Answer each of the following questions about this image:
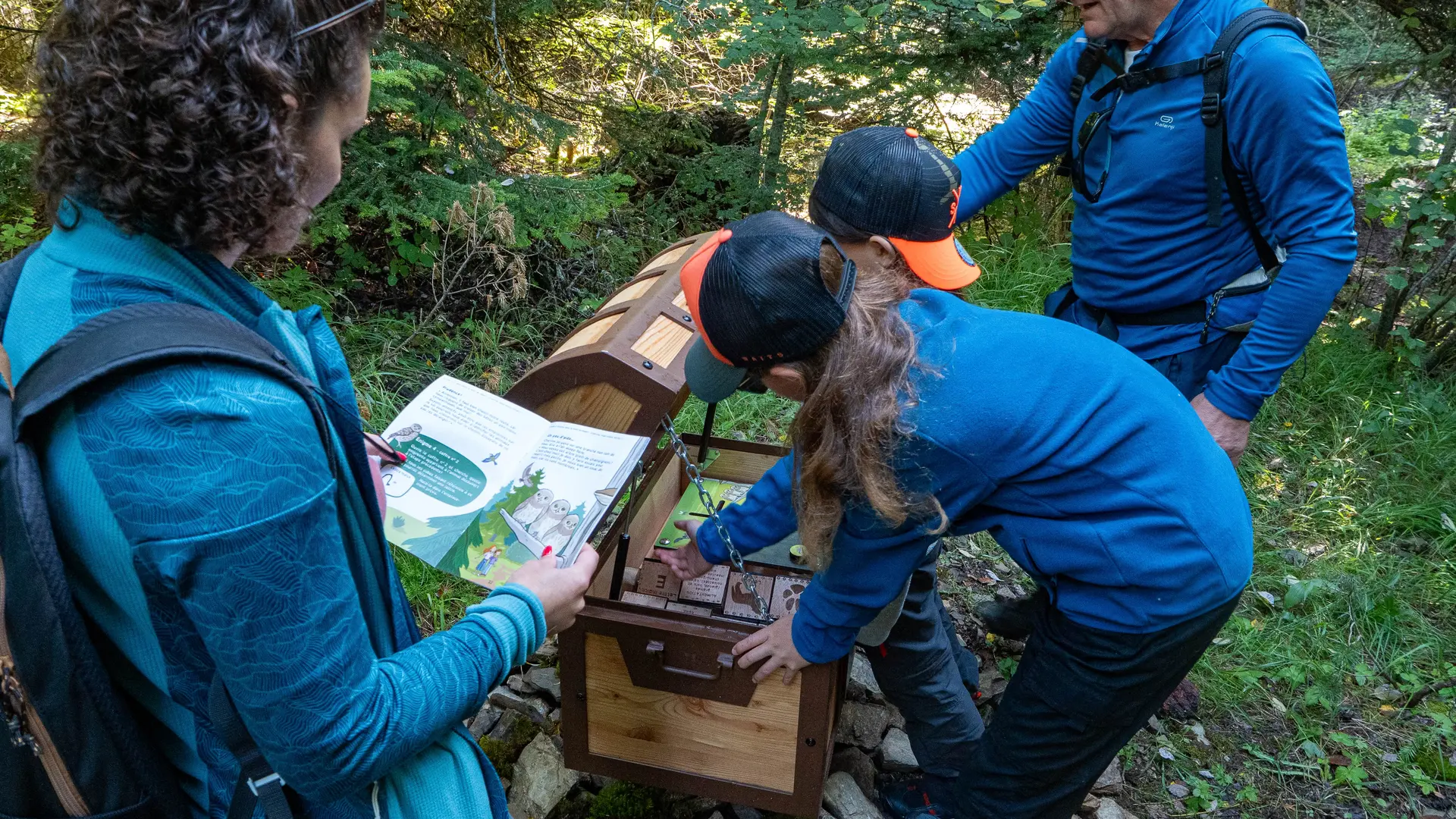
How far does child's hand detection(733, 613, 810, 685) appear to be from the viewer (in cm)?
185

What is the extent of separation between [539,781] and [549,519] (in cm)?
102

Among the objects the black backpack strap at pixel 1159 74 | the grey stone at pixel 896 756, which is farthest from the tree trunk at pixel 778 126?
the grey stone at pixel 896 756

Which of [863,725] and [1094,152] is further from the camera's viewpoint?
[863,725]

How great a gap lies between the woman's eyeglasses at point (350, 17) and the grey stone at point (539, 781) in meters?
1.88

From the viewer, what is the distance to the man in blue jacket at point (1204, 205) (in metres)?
2.00

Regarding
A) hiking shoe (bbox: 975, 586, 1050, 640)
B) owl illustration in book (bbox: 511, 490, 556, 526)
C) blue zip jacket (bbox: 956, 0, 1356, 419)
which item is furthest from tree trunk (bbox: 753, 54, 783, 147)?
owl illustration in book (bbox: 511, 490, 556, 526)

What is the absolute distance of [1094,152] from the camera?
2.34 metres

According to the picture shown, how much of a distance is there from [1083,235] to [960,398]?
43.4 inches

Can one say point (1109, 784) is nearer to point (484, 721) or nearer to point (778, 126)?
point (484, 721)

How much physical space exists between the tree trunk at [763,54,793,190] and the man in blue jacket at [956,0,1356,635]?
2.68 m

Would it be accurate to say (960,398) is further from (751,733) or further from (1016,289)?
(1016,289)

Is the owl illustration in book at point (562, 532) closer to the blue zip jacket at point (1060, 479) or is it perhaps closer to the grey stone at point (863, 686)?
the blue zip jacket at point (1060, 479)

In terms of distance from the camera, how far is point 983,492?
162 cm

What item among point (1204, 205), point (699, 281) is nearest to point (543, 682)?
point (699, 281)
